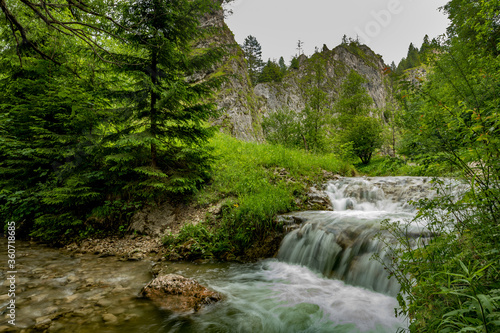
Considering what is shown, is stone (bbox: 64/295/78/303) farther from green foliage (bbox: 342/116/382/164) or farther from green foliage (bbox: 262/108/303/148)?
green foliage (bbox: 342/116/382/164)

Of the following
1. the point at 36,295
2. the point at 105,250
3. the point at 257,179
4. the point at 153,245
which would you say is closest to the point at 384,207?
the point at 257,179

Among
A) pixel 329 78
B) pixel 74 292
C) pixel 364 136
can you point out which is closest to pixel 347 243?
pixel 74 292

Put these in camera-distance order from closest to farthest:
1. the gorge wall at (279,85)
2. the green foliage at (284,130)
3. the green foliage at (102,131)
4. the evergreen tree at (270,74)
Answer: the green foliage at (102,131), the green foliage at (284,130), the gorge wall at (279,85), the evergreen tree at (270,74)

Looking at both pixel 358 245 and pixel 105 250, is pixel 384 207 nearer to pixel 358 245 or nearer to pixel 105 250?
pixel 358 245

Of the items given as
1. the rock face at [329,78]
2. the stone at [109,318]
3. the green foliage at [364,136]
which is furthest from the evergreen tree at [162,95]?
the rock face at [329,78]

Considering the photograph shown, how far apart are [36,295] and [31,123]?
578cm

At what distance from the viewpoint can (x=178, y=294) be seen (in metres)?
3.95

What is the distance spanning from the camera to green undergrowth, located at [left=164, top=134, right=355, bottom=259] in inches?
240

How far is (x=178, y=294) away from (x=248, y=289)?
4.60 ft

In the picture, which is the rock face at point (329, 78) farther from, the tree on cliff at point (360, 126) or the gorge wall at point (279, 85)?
the tree on cliff at point (360, 126)

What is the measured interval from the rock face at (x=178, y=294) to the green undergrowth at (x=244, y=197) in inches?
67.5

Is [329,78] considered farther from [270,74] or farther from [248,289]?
[248,289]

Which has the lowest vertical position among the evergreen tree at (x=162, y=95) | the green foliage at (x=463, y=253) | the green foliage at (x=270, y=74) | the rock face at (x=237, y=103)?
the green foliage at (x=463, y=253)

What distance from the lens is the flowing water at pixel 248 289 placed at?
3.32 m
